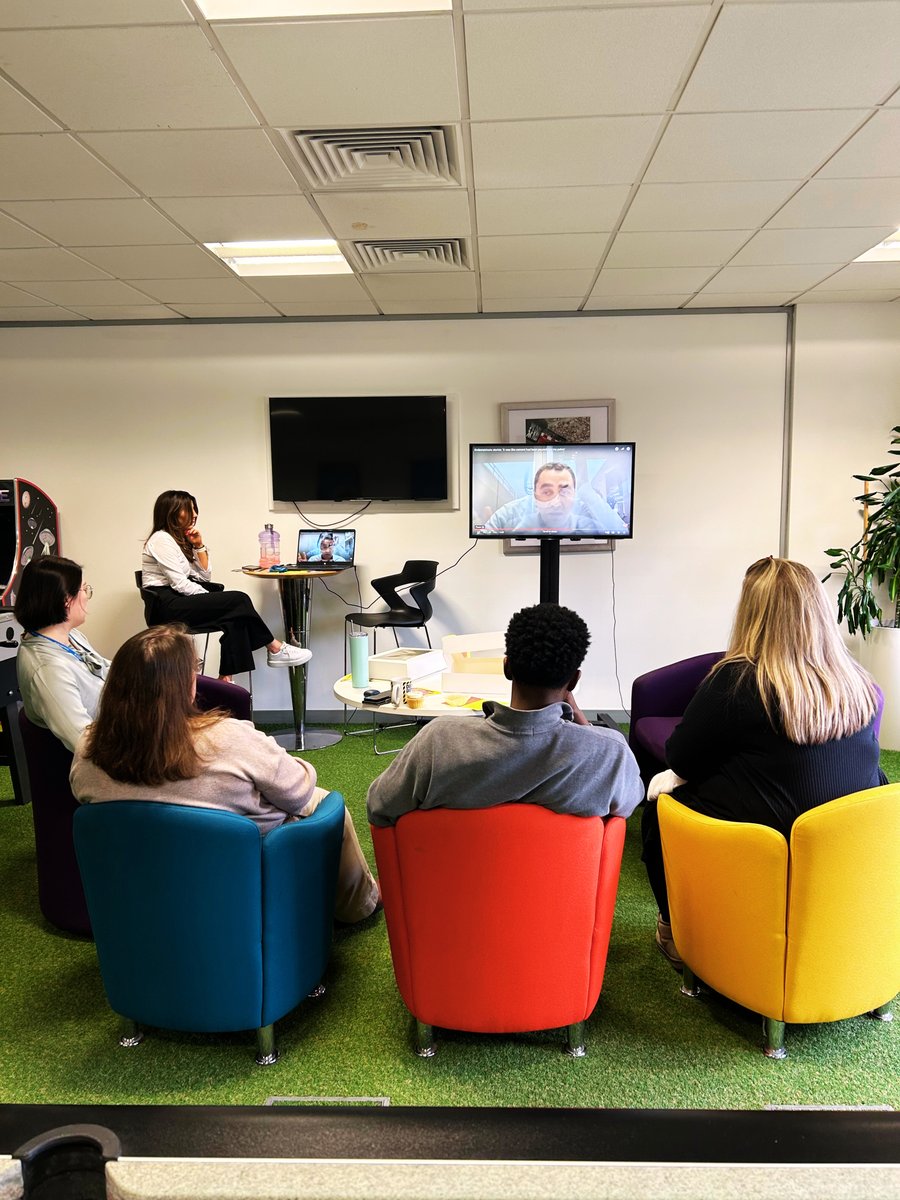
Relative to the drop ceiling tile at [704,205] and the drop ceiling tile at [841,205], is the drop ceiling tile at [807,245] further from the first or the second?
the drop ceiling tile at [704,205]

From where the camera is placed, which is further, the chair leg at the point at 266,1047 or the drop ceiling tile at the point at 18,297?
the drop ceiling tile at the point at 18,297

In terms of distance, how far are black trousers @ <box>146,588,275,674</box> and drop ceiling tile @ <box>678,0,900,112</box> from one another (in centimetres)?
312

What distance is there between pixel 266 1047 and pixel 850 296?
4.94m

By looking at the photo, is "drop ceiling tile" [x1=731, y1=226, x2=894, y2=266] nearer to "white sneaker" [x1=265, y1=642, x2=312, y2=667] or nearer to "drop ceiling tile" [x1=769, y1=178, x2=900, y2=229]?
"drop ceiling tile" [x1=769, y1=178, x2=900, y2=229]

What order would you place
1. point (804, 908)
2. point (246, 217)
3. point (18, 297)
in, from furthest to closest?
point (18, 297) < point (246, 217) < point (804, 908)

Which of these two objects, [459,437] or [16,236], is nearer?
[16,236]

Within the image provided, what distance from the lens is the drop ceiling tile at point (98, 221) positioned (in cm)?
317

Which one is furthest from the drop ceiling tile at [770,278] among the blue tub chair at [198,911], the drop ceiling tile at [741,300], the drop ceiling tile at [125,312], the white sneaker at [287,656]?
the blue tub chair at [198,911]

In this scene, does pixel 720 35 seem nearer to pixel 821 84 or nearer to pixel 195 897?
pixel 821 84

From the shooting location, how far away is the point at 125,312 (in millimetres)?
4801

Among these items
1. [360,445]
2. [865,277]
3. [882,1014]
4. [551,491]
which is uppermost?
[865,277]

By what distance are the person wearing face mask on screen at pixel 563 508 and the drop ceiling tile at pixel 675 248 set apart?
1.09 metres

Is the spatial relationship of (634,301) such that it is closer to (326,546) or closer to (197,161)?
(326,546)

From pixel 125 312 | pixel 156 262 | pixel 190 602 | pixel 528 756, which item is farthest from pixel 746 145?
pixel 125 312
